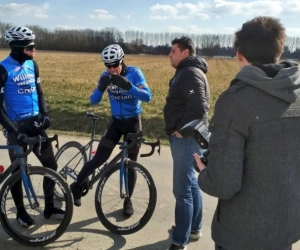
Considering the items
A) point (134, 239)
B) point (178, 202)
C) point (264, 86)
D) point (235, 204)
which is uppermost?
point (264, 86)

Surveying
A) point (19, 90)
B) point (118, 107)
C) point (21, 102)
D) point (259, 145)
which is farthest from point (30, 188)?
point (259, 145)

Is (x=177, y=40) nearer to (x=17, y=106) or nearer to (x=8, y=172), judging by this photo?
(x=17, y=106)

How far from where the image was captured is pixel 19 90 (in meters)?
3.90

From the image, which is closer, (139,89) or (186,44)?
(186,44)

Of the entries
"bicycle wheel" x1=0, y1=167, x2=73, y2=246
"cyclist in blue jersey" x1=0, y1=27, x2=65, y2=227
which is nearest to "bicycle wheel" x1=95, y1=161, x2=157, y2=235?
"bicycle wheel" x1=0, y1=167, x2=73, y2=246

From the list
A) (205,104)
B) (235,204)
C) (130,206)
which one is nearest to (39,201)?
(130,206)

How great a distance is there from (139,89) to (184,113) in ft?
2.71

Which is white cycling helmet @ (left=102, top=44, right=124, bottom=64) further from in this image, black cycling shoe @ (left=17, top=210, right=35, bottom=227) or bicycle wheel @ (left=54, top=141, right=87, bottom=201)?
black cycling shoe @ (left=17, top=210, right=35, bottom=227)

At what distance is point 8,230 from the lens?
3844mm

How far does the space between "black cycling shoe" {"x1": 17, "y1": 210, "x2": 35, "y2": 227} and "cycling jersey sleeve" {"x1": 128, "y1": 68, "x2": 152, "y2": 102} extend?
1.81 m

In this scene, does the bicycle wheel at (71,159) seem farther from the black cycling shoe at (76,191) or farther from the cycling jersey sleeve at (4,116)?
the cycling jersey sleeve at (4,116)

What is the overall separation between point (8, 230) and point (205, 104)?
95.0 inches

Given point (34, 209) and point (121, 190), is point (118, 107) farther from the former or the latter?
point (34, 209)

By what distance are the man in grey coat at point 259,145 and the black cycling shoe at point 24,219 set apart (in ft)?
9.03
